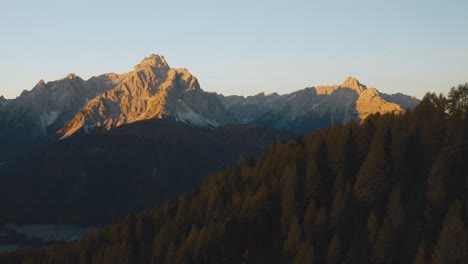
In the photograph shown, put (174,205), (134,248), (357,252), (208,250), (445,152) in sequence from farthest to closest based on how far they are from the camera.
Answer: (174,205), (134,248), (208,250), (445,152), (357,252)

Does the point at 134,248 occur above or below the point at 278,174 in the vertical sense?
below

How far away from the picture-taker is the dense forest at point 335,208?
347 ft

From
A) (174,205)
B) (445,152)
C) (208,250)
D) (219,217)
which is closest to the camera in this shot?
(445,152)

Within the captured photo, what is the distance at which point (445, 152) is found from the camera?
124188mm

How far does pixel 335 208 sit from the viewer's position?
124062mm

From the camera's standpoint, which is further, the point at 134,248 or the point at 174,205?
the point at 174,205

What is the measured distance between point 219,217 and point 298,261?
49595mm

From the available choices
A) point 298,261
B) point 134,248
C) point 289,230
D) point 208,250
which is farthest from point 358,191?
point 134,248

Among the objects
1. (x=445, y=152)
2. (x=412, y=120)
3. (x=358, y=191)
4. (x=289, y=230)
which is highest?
(x=412, y=120)

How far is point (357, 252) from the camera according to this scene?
107 m

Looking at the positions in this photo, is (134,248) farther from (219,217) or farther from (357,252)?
(357,252)

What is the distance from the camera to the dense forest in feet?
347

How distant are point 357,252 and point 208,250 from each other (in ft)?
154

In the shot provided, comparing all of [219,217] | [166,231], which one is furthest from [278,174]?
[166,231]
